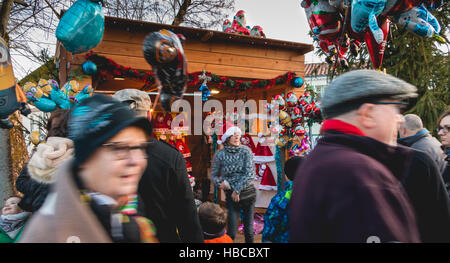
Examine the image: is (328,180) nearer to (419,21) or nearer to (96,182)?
(96,182)

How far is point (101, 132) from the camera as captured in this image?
2.98 feet

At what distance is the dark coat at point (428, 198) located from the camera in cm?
114

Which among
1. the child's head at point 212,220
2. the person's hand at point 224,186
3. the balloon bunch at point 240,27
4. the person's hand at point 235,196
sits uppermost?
the balloon bunch at point 240,27

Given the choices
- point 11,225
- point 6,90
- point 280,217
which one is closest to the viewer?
point 11,225

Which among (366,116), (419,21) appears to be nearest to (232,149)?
(419,21)

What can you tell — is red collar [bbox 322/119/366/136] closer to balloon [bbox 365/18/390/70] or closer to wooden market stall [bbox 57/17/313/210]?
balloon [bbox 365/18/390/70]

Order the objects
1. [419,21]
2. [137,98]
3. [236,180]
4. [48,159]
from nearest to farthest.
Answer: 1. [48,159]
2. [137,98]
3. [419,21]
4. [236,180]

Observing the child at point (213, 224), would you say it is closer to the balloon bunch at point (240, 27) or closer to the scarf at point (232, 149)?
the scarf at point (232, 149)

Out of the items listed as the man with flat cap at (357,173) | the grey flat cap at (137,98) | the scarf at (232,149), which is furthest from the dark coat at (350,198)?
the scarf at (232,149)

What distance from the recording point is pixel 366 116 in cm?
110

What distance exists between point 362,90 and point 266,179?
5401mm

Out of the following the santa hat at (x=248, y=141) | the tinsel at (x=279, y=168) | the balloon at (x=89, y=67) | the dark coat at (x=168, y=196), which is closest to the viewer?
the dark coat at (x=168, y=196)
